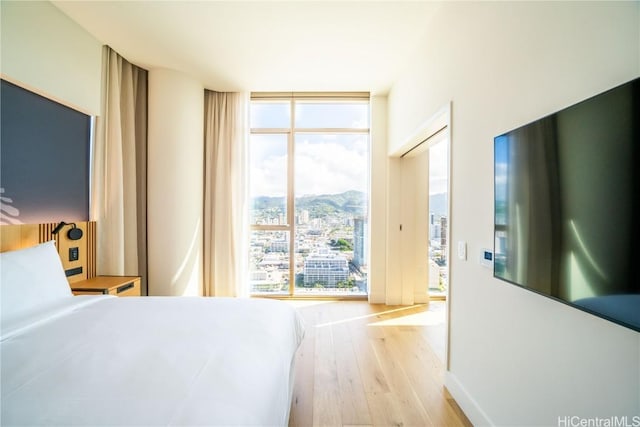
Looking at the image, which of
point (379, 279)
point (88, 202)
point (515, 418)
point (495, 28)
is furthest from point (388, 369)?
point (88, 202)

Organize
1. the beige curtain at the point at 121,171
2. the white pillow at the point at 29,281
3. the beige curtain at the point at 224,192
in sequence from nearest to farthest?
the white pillow at the point at 29,281
the beige curtain at the point at 121,171
the beige curtain at the point at 224,192

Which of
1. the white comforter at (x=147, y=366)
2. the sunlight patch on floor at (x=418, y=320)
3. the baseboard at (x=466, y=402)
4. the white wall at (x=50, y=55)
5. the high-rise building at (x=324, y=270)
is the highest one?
the white wall at (x=50, y=55)

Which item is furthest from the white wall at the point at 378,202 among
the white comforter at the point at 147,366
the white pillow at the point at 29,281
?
the white pillow at the point at 29,281

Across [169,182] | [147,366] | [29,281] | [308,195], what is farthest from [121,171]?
[147,366]

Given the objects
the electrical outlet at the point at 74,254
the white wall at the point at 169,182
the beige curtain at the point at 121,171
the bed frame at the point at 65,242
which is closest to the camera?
the bed frame at the point at 65,242

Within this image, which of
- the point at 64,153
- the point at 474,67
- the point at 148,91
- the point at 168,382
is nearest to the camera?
the point at 168,382

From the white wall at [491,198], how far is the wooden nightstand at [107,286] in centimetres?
286

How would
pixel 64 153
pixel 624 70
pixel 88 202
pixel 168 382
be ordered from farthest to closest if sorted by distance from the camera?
1. pixel 88 202
2. pixel 64 153
3. pixel 168 382
4. pixel 624 70

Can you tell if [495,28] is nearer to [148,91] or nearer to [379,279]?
[379,279]

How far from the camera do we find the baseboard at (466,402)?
1.39 metres

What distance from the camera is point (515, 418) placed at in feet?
3.77

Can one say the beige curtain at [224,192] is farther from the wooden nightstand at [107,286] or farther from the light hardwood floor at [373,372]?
the light hardwood floor at [373,372]

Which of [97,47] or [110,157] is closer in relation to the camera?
[97,47]

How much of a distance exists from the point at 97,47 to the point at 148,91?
0.60 metres
